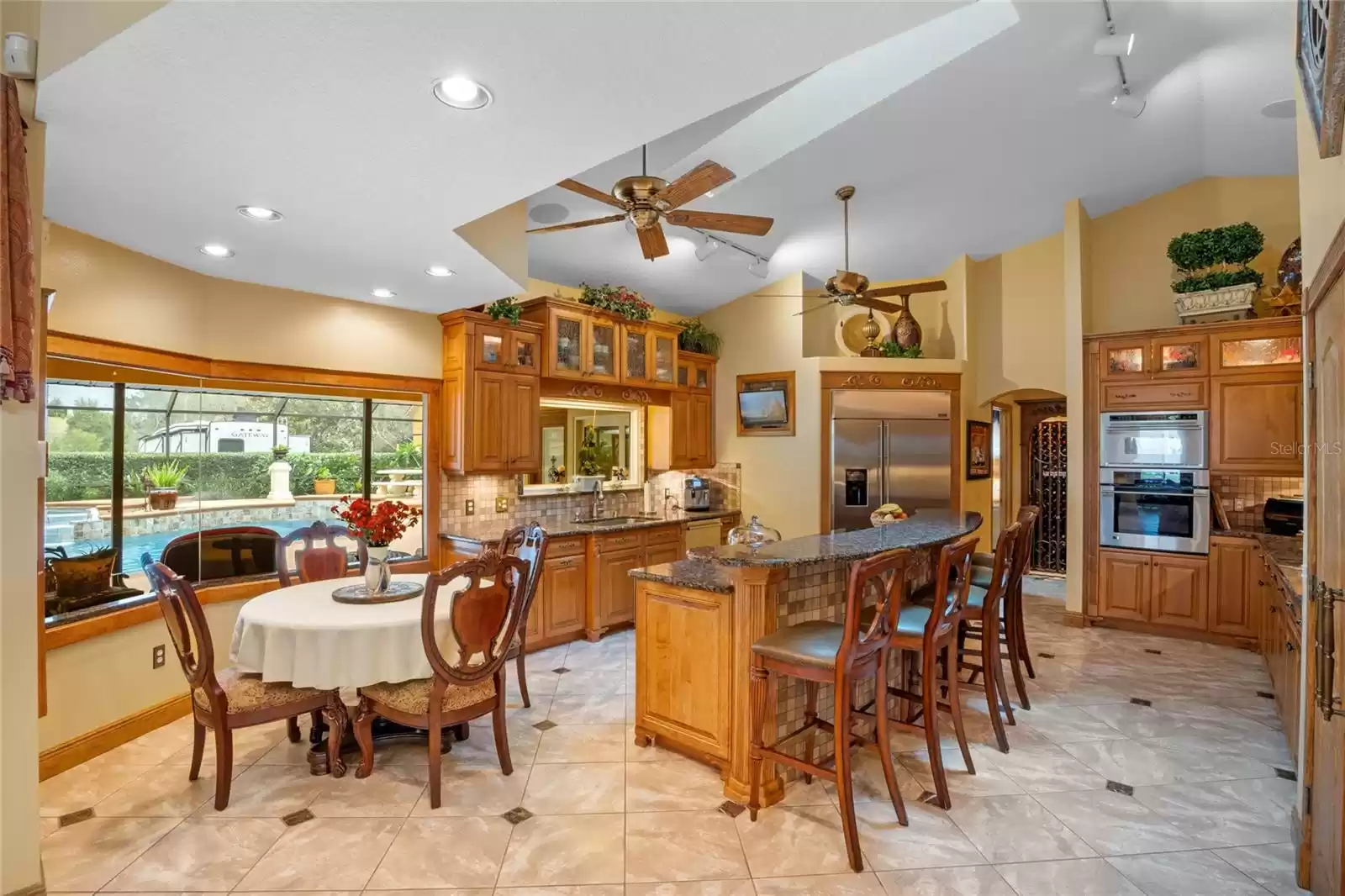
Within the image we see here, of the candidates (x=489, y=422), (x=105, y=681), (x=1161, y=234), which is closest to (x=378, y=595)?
(x=105, y=681)

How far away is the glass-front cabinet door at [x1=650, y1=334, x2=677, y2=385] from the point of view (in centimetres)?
606

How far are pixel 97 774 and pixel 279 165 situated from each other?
2806mm

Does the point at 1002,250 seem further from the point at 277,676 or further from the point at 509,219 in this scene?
the point at 277,676

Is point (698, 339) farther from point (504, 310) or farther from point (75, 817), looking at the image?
point (75, 817)

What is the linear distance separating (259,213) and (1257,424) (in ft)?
21.5

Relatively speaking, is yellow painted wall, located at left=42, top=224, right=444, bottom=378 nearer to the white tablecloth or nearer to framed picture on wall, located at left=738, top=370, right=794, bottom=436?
the white tablecloth

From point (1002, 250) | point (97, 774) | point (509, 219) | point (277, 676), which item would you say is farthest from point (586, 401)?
point (1002, 250)

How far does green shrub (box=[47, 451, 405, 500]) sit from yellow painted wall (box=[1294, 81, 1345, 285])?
488 centimetres

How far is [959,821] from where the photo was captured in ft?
8.50

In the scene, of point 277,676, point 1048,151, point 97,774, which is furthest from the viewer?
point 1048,151

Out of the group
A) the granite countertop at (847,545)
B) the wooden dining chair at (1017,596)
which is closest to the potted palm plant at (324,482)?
the granite countertop at (847,545)

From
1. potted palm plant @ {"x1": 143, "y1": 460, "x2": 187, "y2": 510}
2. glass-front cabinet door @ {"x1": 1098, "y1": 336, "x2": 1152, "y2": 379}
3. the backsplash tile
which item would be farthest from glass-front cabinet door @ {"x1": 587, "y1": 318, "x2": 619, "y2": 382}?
the backsplash tile

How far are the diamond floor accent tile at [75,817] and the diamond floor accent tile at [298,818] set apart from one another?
791 millimetres

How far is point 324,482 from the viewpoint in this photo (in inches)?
181
